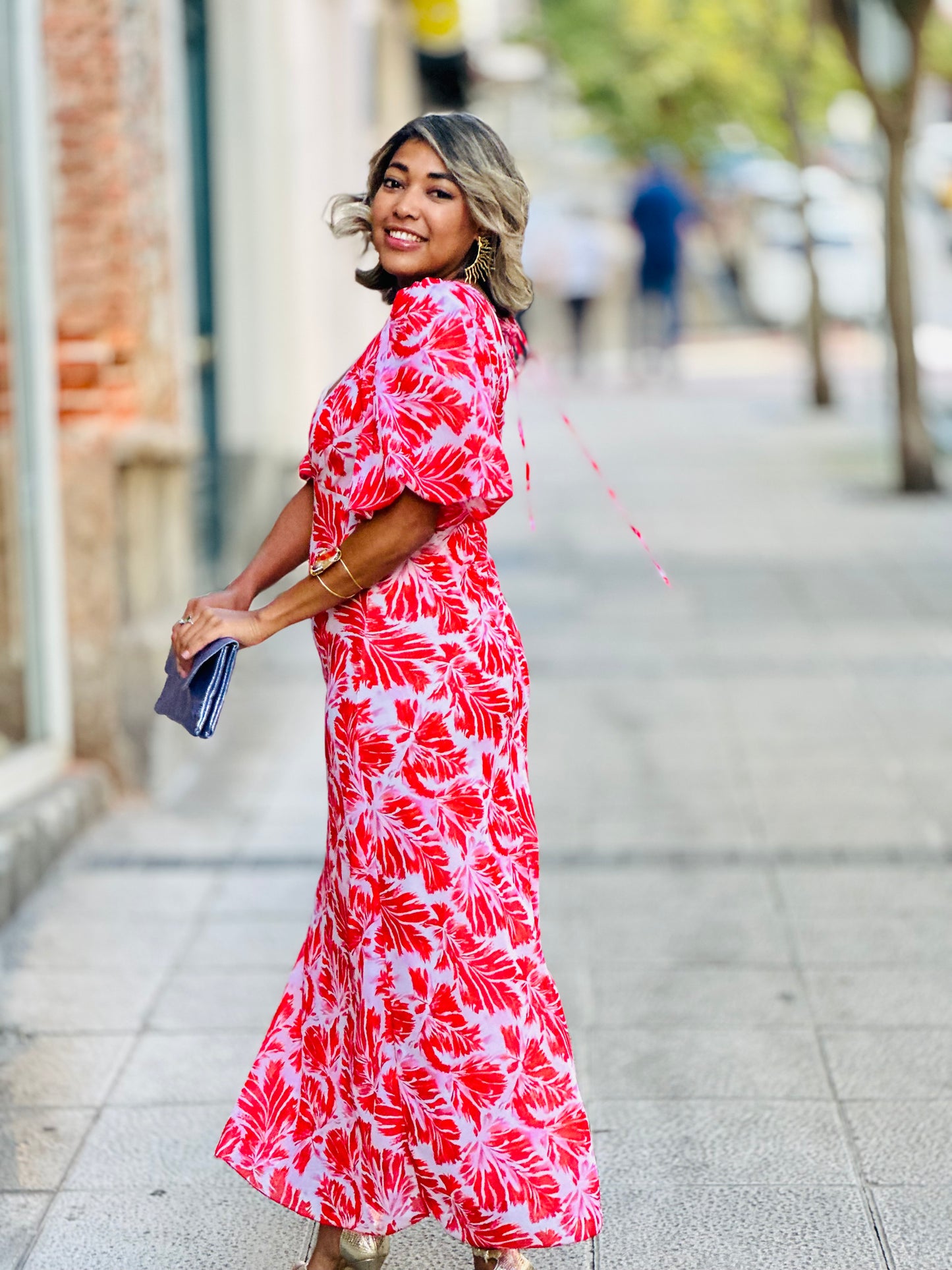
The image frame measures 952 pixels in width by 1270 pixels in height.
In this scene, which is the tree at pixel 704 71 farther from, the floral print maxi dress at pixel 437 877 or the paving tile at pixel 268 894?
the floral print maxi dress at pixel 437 877

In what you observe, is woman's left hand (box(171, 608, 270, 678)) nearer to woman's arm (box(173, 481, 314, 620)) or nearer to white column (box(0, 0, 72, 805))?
woman's arm (box(173, 481, 314, 620))

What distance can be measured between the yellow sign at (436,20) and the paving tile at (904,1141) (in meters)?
15.6

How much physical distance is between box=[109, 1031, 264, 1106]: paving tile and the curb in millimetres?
939

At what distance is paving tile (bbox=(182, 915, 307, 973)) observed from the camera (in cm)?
472

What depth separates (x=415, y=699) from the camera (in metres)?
2.85

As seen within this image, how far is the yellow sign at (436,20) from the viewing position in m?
17.9

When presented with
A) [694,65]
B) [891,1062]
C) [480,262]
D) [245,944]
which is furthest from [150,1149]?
[694,65]

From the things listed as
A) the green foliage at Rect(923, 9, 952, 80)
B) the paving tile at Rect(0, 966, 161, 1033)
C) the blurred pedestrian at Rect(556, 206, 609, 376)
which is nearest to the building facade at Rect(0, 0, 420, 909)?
the paving tile at Rect(0, 966, 161, 1033)

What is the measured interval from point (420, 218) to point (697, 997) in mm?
2252

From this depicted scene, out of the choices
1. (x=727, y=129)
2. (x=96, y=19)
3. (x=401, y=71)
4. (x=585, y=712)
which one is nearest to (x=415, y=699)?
(x=96, y=19)

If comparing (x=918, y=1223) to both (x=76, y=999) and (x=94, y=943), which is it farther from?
(x=94, y=943)

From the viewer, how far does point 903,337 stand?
1212cm

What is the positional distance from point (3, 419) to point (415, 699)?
10.5 ft

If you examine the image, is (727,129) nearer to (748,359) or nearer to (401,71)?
(748,359)
